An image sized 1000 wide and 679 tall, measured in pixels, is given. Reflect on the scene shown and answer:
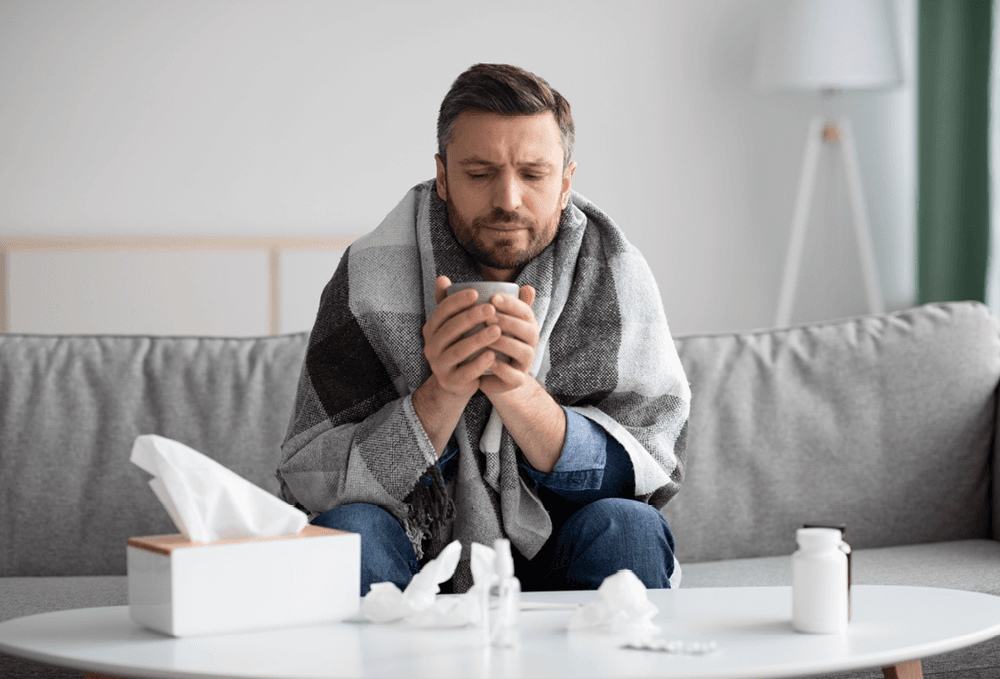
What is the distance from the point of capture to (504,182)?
4.14 ft

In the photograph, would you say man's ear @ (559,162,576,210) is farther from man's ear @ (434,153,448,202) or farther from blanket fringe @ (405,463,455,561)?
blanket fringe @ (405,463,455,561)

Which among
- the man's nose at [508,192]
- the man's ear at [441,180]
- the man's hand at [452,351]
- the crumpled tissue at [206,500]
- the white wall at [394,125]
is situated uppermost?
the white wall at [394,125]

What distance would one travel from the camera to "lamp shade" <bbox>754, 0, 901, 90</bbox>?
2896 millimetres

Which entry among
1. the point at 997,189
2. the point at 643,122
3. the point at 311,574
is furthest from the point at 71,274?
the point at 997,189

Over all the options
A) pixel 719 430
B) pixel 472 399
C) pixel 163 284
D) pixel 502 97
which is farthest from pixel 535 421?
pixel 163 284

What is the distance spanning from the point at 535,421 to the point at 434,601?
355mm

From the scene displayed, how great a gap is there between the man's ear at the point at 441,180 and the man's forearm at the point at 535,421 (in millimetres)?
306

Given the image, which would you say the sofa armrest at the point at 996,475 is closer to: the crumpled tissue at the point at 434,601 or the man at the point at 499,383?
the man at the point at 499,383

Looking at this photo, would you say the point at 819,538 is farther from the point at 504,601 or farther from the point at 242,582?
the point at 242,582

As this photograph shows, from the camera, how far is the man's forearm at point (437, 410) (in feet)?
4.02

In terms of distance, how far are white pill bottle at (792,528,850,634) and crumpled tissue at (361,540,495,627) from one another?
9.8 inches

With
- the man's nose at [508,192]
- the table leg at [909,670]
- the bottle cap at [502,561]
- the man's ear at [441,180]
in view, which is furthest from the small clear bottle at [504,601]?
the man's ear at [441,180]

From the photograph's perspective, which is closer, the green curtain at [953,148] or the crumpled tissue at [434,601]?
the crumpled tissue at [434,601]

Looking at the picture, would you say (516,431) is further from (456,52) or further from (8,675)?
(456,52)
